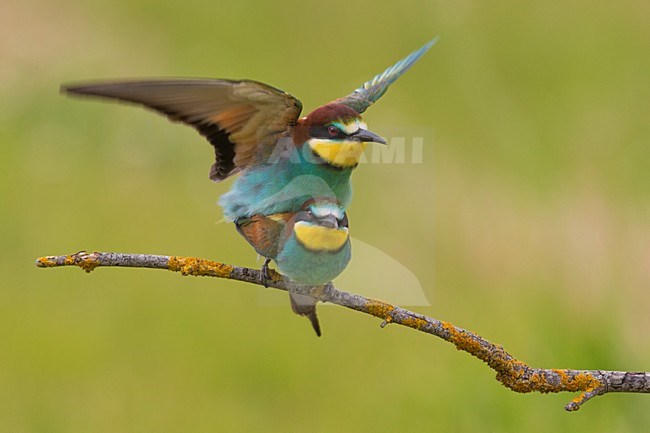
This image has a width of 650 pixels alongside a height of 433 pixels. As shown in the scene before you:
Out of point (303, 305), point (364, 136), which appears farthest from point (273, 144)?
point (303, 305)

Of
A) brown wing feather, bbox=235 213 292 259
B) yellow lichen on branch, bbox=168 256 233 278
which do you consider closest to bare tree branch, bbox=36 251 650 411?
yellow lichen on branch, bbox=168 256 233 278

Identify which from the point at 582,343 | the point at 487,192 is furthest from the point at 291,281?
the point at 487,192

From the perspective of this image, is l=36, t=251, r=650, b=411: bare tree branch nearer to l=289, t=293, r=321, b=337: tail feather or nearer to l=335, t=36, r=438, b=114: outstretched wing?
l=289, t=293, r=321, b=337: tail feather

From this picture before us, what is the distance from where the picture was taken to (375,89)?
1653 mm

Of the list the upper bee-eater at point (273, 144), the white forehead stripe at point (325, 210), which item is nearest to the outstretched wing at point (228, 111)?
the upper bee-eater at point (273, 144)

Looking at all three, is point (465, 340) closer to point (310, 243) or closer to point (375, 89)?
point (310, 243)

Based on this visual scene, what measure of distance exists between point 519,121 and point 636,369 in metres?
1.13

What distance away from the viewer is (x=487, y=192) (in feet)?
12.0

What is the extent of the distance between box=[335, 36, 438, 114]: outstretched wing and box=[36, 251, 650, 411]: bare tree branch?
13.3 inches

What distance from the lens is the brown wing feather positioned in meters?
1.50

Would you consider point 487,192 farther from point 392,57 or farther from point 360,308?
point 360,308

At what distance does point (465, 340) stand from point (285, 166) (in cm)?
37

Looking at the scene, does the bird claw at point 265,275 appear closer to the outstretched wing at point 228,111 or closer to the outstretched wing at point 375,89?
the outstretched wing at point 228,111

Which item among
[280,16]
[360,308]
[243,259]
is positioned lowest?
[360,308]
